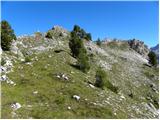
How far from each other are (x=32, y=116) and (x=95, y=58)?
4780cm

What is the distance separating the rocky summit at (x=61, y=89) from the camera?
34.0 meters

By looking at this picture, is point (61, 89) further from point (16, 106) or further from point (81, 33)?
point (81, 33)

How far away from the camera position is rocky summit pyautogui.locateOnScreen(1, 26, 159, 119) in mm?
34031

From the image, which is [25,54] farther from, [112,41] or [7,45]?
[112,41]

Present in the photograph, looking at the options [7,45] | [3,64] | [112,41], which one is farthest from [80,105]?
[112,41]

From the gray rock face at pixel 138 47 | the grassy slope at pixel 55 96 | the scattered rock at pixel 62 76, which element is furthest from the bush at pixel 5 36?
the gray rock face at pixel 138 47

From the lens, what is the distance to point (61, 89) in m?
41.8

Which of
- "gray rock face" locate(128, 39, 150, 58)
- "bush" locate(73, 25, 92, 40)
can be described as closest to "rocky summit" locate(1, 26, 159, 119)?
"bush" locate(73, 25, 92, 40)

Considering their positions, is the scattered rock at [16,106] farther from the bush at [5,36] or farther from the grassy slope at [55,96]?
the bush at [5,36]

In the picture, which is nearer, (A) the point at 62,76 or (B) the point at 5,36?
(A) the point at 62,76

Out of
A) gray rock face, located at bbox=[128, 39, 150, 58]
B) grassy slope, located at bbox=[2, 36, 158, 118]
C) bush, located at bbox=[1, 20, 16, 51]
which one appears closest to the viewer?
grassy slope, located at bbox=[2, 36, 158, 118]

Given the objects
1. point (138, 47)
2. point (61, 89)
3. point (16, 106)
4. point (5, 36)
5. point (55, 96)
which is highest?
point (138, 47)

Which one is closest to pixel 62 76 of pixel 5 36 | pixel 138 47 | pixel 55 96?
pixel 55 96

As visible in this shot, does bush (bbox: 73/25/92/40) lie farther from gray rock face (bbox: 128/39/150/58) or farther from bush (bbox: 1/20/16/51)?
bush (bbox: 1/20/16/51)
